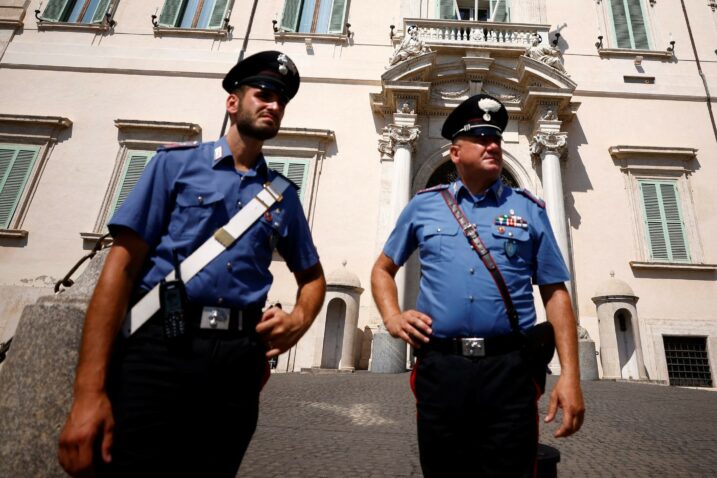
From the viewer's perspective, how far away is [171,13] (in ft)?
41.7

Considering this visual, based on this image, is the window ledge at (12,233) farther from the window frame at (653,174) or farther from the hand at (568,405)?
the window frame at (653,174)

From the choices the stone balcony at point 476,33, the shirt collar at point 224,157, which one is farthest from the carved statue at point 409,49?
Result: the shirt collar at point 224,157

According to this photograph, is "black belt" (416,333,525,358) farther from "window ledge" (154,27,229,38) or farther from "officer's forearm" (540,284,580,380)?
"window ledge" (154,27,229,38)

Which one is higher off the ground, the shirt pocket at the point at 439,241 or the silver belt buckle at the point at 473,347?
the shirt pocket at the point at 439,241

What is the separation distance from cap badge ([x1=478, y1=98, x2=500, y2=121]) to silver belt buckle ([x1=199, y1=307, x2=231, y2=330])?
1.51m

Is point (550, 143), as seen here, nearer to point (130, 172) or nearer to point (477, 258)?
point (477, 258)

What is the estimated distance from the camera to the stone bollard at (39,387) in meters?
1.67

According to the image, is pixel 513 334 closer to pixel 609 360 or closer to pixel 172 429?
pixel 172 429

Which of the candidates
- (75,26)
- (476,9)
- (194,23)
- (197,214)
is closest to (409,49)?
(476,9)

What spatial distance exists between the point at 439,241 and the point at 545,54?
11.0 metres

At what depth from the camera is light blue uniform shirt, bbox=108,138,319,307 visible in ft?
4.53

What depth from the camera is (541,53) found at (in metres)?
10.7

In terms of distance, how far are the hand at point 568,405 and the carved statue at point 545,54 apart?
10.9 m

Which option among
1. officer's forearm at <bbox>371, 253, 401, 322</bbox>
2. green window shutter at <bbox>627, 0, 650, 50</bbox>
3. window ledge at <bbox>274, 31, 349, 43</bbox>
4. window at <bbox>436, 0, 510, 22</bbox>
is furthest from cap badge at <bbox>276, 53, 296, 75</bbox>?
green window shutter at <bbox>627, 0, 650, 50</bbox>
